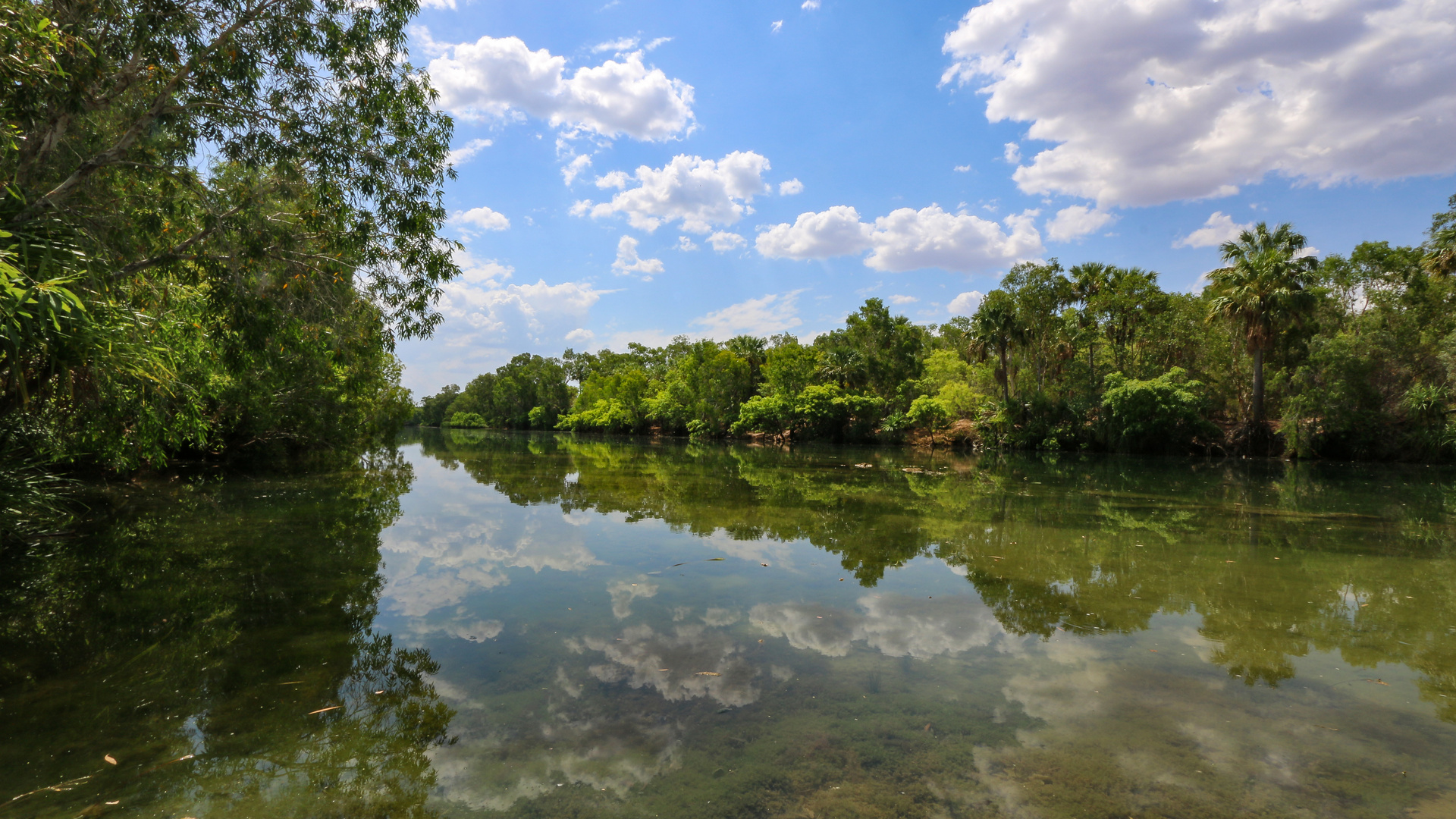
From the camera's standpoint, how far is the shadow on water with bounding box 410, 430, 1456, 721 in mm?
6734

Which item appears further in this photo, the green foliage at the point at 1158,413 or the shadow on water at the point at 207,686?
the green foliage at the point at 1158,413

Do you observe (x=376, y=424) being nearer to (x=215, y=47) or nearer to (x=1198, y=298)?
(x=215, y=47)

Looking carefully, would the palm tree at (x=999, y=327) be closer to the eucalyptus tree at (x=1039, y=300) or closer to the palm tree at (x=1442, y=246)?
the eucalyptus tree at (x=1039, y=300)

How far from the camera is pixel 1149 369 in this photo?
4194 cm

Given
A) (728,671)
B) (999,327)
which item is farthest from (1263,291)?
(728,671)

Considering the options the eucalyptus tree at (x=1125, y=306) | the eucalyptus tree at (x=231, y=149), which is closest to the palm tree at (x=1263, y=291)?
the eucalyptus tree at (x=1125, y=306)

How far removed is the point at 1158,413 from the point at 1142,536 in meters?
31.0

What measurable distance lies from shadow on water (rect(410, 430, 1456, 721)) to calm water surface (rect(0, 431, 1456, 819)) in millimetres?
91

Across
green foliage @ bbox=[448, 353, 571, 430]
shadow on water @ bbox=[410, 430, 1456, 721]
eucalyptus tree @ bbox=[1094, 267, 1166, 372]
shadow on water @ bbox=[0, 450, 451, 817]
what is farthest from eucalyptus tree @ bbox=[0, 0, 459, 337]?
green foliage @ bbox=[448, 353, 571, 430]

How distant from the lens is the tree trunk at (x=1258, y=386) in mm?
34688

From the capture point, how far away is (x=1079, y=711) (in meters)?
4.80

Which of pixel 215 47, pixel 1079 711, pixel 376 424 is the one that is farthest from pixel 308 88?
pixel 376 424

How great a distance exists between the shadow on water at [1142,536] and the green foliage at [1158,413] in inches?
378

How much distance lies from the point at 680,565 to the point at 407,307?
6098 mm
